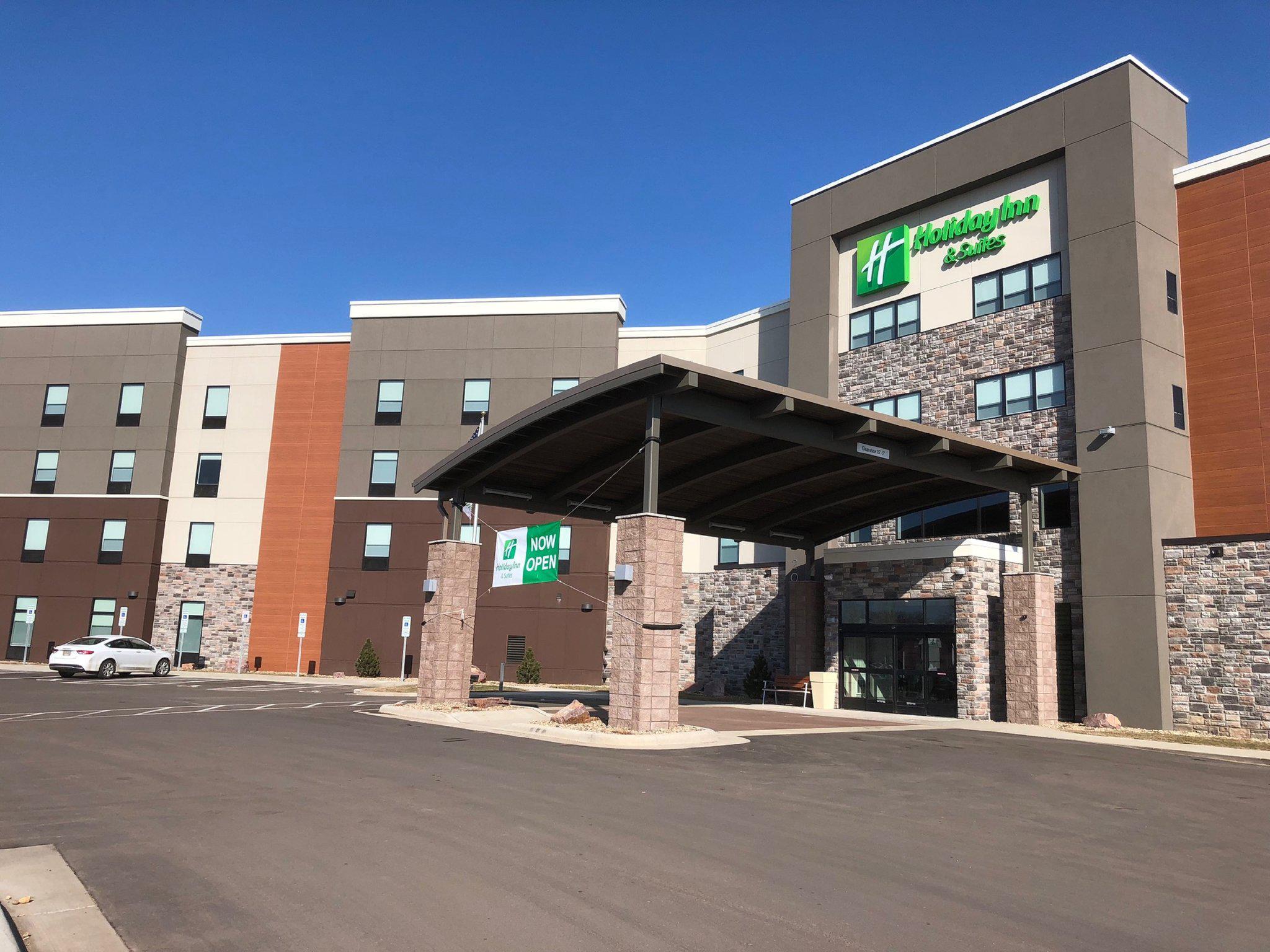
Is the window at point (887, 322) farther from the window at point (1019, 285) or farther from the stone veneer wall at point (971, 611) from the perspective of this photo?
the stone veneer wall at point (971, 611)

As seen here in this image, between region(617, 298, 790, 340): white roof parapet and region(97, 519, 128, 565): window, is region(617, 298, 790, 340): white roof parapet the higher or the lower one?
the higher one

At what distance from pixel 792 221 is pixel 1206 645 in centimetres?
1871

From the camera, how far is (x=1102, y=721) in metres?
21.5

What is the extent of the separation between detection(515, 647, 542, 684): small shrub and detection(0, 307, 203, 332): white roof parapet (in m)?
22.1

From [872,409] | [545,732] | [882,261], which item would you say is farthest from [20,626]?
[882,261]

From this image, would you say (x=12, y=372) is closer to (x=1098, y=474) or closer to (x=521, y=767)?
(x=521, y=767)

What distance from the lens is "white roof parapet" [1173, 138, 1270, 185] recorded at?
23.2m

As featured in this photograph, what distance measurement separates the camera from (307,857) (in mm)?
7090

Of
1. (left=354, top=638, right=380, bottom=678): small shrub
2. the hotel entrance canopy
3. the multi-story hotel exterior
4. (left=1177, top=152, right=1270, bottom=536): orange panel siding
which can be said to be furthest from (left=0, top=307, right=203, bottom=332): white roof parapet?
(left=1177, top=152, right=1270, bottom=536): orange panel siding

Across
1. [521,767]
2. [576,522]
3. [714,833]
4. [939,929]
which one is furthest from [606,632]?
[939,929]

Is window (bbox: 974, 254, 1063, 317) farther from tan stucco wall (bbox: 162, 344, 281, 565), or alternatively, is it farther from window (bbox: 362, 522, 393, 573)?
tan stucco wall (bbox: 162, 344, 281, 565)

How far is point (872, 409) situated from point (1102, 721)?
479 inches

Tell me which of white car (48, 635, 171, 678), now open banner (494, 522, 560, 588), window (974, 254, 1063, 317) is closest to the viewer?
now open banner (494, 522, 560, 588)

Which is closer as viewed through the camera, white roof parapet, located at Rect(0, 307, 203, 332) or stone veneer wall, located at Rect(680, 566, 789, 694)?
stone veneer wall, located at Rect(680, 566, 789, 694)
